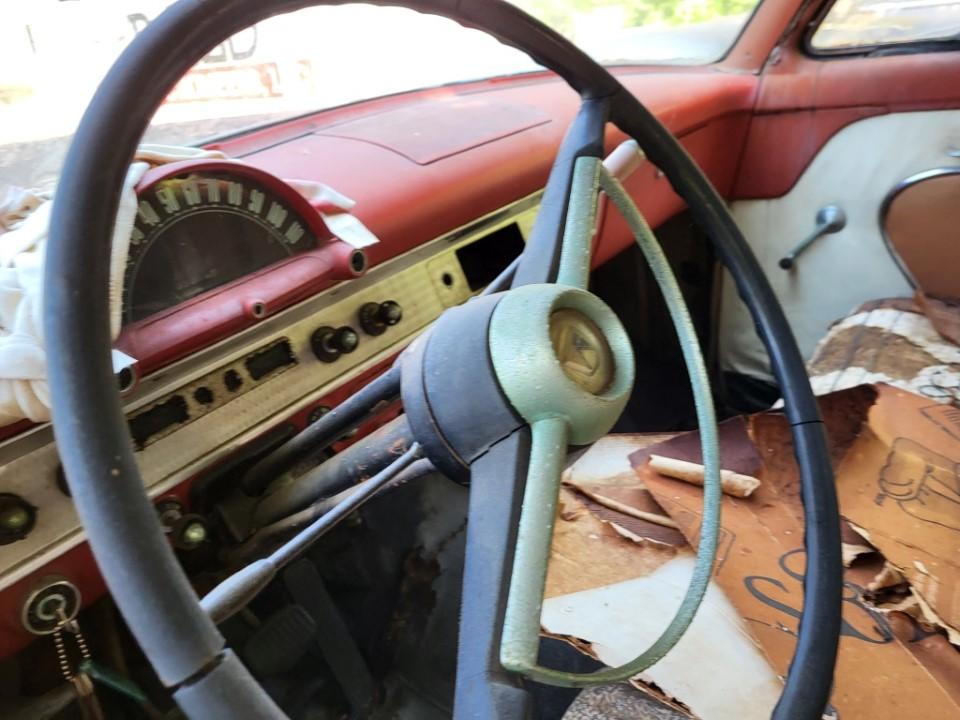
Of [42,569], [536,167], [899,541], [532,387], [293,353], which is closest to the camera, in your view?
[532,387]

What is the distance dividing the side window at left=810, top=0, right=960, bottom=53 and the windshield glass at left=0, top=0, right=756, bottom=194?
0.19m

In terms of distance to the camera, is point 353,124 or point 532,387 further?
point 353,124

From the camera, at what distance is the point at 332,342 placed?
93cm

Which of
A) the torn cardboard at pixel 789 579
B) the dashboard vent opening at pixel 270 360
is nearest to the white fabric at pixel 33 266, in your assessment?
the dashboard vent opening at pixel 270 360

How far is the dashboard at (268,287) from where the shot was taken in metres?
0.69

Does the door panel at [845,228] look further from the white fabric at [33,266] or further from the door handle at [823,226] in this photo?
the white fabric at [33,266]

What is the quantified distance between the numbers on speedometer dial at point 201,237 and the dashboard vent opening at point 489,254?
1.01ft

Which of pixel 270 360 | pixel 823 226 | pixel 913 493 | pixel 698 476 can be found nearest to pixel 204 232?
pixel 270 360

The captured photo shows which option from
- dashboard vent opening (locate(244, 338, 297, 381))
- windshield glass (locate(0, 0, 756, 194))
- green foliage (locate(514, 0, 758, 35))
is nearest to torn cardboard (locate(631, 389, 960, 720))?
dashboard vent opening (locate(244, 338, 297, 381))

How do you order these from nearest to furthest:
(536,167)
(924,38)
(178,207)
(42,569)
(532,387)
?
(532,387) → (42,569) → (178,207) → (536,167) → (924,38)

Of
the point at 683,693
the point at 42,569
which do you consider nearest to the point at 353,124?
the point at 42,569

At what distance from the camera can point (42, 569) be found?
0.67m

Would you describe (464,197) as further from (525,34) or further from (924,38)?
(924,38)

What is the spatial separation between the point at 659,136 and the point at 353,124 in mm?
619
